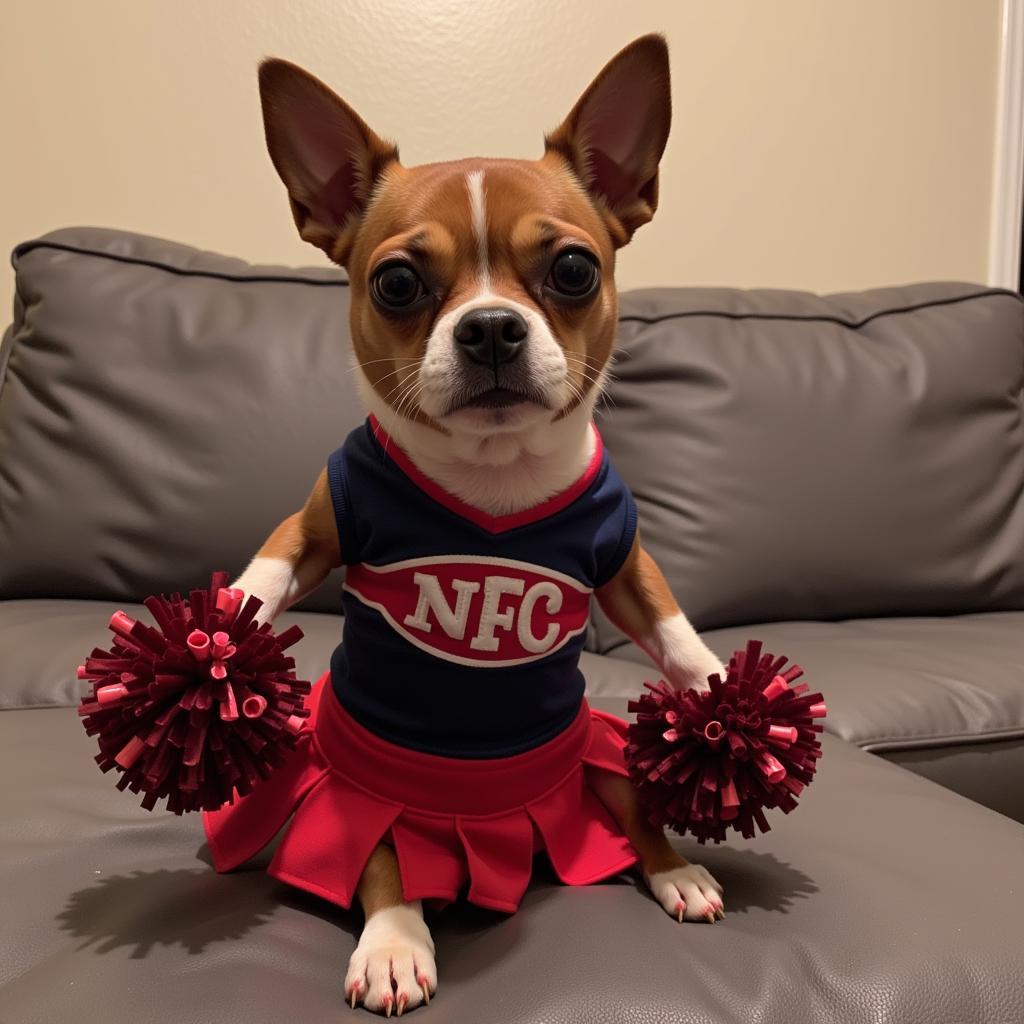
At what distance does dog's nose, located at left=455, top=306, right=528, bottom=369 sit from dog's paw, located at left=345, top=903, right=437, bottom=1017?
15.8 inches

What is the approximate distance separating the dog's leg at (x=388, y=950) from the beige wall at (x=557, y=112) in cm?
152

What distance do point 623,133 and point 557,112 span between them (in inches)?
47.7

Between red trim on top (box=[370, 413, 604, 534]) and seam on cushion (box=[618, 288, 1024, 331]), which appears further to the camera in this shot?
seam on cushion (box=[618, 288, 1024, 331])

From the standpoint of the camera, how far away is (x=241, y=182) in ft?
6.03

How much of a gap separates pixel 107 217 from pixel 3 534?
2.50ft

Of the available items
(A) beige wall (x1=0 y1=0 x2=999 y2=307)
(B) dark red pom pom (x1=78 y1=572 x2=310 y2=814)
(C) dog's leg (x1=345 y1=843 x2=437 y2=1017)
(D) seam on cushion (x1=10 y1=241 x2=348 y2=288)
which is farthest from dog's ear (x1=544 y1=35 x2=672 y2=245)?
(A) beige wall (x1=0 y1=0 x2=999 y2=307)

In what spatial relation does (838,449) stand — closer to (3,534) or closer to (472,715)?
(472,715)

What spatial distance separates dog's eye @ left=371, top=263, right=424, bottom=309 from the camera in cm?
69

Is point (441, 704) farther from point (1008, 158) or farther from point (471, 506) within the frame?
point (1008, 158)

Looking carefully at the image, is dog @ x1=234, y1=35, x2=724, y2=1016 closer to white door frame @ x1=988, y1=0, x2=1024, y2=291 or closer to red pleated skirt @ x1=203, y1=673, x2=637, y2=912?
red pleated skirt @ x1=203, y1=673, x2=637, y2=912

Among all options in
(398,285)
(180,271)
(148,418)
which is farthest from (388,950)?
(180,271)

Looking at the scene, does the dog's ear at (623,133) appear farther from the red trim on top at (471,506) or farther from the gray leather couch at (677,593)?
the gray leather couch at (677,593)

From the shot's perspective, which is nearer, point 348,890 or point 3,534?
point 348,890

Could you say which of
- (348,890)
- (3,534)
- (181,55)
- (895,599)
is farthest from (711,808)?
(181,55)
